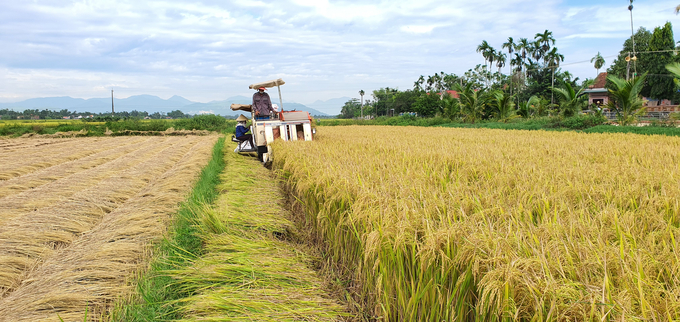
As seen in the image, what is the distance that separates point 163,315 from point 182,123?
2626 centimetres

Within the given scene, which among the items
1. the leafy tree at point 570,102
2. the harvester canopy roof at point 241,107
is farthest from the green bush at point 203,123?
the leafy tree at point 570,102

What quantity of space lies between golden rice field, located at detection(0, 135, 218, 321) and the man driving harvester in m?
2.59

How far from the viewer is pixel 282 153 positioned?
5.41 metres

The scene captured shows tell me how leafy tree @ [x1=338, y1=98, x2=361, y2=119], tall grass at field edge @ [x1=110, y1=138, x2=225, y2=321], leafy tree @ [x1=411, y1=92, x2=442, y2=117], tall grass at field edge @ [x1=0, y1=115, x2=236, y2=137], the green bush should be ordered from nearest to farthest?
tall grass at field edge @ [x1=110, y1=138, x2=225, y2=321]
tall grass at field edge @ [x1=0, y1=115, x2=236, y2=137]
the green bush
leafy tree @ [x1=411, y1=92, x2=442, y2=117]
leafy tree @ [x1=338, y1=98, x2=361, y2=119]

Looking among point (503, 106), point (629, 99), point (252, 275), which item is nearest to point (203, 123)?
point (503, 106)

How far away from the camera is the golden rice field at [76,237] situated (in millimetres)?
2307

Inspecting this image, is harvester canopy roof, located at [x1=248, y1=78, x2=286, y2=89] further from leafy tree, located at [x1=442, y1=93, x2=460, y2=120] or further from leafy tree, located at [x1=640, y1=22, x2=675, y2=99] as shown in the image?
leafy tree, located at [x1=640, y1=22, x2=675, y2=99]

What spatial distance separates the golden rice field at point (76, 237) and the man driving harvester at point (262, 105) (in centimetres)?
259

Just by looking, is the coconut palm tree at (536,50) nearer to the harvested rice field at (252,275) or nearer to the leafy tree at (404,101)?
the leafy tree at (404,101)

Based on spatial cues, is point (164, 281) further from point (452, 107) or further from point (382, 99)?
point (382, 99)

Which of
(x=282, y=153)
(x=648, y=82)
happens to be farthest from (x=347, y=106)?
(x=282, y=153)

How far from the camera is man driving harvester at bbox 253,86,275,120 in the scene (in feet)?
28.1

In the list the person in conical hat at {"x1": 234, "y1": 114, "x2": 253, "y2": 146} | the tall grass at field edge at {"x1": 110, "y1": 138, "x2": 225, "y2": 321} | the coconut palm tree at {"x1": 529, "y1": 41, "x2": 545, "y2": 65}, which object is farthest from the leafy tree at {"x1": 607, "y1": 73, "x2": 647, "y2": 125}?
the coconut palm tree at {"x1": 529, "y1": 41, "x2": 545, "y2": 65}

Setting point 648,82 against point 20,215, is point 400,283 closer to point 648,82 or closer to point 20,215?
point 20,215
